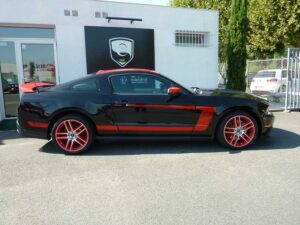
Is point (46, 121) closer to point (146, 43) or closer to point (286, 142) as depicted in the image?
point (286, 142)

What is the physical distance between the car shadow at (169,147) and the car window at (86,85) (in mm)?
1170

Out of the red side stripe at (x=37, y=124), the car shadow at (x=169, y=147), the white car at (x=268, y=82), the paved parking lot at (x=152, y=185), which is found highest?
the white car at (x=268, y=82)

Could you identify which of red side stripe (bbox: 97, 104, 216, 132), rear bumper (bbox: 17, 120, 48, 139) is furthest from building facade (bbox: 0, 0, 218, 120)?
red side stripe (bbox: 97, 104, 216, 132)

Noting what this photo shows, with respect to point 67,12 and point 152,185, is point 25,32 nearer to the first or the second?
point 67,12

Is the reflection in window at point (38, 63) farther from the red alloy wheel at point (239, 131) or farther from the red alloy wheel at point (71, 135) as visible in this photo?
the red alloy wheel at point (239, 131)

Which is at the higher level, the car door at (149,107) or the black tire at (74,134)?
the car door at (149,107)

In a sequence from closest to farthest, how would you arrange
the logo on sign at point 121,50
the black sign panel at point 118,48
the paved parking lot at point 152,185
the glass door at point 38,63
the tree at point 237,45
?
1. the paved parking lot at point 152,185
2. the glass door at point 38,63
3. the black sign panel at point 118,48
4. the logo on sign at point 121,50
5. the tree at point 237,45

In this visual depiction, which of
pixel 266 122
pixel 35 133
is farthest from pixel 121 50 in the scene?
pixel 266 122

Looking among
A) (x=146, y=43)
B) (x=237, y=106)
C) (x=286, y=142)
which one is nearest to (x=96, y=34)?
(x=146, y=43)

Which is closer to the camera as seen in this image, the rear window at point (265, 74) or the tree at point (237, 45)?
the tree at point (237, 45)

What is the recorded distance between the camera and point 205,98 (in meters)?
4.70

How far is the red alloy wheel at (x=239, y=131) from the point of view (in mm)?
4758

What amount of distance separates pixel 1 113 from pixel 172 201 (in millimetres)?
6593

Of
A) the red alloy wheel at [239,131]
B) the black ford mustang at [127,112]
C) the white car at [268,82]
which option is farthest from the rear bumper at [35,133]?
the white car at [268,82]
